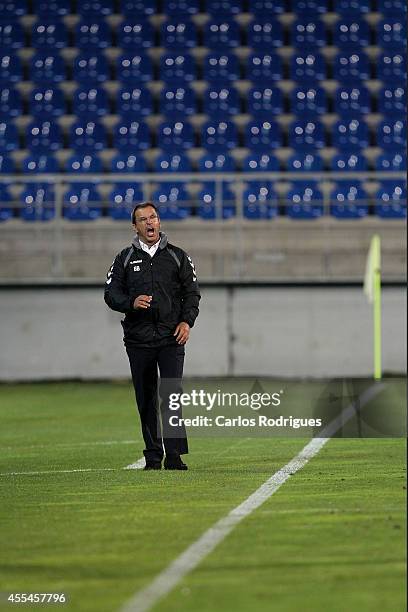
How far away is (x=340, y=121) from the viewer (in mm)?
24344

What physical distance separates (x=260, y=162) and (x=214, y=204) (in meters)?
2.70

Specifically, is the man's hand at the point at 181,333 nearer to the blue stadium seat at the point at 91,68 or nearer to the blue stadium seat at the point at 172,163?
the blue stadium seat at the point at 172,163

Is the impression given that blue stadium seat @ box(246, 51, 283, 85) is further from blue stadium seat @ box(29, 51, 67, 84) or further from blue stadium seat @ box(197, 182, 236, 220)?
blue stadium seat @ box(29, 51, 67, 84)

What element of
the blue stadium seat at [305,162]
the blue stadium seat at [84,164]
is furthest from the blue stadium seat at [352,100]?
the blue stadium seat at [84,164]

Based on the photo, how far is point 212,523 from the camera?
19.7 ft

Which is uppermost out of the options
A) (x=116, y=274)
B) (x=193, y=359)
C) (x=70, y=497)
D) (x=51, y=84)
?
(x=51, y=84)

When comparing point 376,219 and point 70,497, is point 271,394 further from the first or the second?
point 376,219

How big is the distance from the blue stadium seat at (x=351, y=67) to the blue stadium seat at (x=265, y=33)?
1136 mm

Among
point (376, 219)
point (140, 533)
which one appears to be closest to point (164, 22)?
point (376, 219)

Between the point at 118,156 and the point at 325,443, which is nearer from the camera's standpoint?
the point at 325,443

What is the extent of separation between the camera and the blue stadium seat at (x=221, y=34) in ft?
82.6

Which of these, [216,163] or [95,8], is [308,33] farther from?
[95,8]

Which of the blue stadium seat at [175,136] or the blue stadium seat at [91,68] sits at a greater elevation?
the blue stadium seat at [91,68]

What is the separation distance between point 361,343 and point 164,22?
8.06 meters
